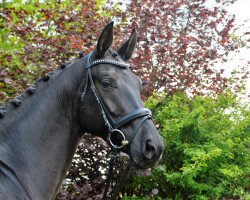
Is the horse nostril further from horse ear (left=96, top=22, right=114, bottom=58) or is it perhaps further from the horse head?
horse ear (left=96, top=22, right=114, bottom=58)

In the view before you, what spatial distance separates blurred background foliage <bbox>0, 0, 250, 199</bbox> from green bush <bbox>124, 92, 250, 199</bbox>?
0.05 feet

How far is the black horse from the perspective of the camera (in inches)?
121

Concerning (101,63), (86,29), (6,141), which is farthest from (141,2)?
(6,141)

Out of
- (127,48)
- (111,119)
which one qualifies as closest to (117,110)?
(111,119)

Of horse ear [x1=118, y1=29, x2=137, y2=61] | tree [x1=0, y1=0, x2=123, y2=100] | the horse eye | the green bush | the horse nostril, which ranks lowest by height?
the green bush

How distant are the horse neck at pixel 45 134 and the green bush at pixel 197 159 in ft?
10.3

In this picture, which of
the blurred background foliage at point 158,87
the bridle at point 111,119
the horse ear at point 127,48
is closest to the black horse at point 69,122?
the bridle at point 111,119

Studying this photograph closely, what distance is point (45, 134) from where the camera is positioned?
318 centimetres

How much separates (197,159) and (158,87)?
105 inches

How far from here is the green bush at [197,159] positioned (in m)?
6.43

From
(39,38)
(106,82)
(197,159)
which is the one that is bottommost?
(197,159)

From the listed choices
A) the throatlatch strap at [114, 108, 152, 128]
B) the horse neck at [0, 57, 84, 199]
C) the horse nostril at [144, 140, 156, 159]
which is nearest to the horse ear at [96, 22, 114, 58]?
the horse neck at [0, 57, 84, 199]

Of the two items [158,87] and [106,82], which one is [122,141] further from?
[158,87]

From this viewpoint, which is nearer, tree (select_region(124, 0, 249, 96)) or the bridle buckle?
the bridle buckle
